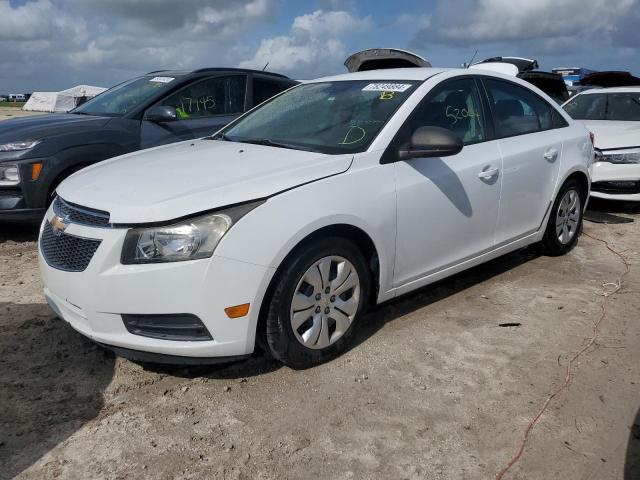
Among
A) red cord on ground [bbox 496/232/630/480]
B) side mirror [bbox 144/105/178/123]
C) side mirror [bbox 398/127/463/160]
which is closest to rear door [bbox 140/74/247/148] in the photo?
side mirror [bbox 144/105/178/123]

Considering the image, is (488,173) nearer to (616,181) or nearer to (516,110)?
(516,110)

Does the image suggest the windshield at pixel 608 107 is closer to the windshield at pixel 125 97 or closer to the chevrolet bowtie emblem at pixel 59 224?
the windshield at pixel 125 97

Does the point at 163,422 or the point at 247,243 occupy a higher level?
the point at 247,243

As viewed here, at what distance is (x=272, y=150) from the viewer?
11.8 ft

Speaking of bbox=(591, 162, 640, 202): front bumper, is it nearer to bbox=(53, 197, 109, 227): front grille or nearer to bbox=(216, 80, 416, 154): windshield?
bbox=(216, 80, 416, 154): windshield

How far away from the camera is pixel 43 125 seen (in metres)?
5.43

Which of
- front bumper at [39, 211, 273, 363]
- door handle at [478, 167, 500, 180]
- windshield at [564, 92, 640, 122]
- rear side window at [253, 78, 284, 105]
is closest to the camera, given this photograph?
front bumper at [39, 211, 273, 363]

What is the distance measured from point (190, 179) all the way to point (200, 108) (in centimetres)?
323

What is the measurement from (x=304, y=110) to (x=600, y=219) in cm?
454

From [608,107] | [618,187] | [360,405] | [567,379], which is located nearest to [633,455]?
[567,379]

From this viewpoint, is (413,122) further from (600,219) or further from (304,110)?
(600,219)

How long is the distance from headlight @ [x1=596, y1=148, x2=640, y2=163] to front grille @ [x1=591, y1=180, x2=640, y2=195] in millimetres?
251

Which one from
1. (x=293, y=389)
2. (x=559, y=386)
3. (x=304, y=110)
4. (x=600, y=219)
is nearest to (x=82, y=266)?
(x=293, y=389)

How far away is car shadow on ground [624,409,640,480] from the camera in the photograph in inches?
97.7
